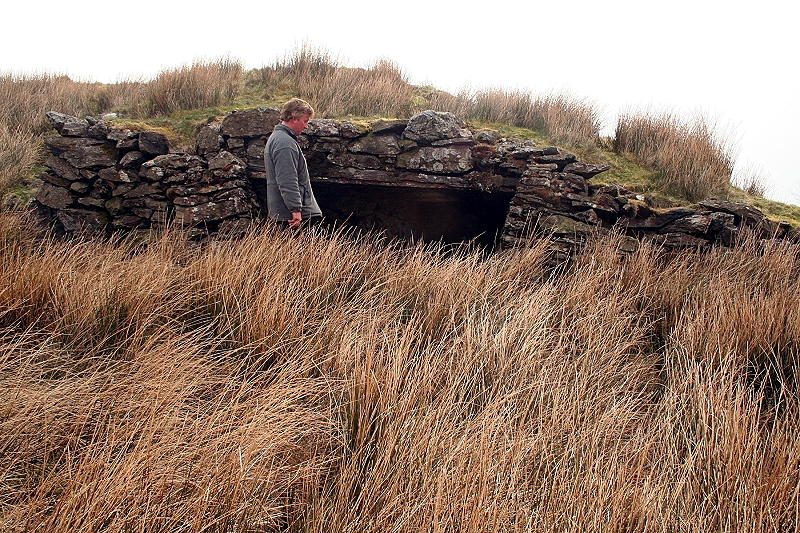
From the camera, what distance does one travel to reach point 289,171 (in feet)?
16.8

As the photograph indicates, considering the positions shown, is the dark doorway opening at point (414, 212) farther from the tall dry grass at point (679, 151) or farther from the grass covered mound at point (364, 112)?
the tall dry grass at point (679, 151)

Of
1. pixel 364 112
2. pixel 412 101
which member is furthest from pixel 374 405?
pixel 412 101

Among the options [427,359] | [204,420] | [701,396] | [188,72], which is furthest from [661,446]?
[188,72]

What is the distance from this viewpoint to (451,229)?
749cm

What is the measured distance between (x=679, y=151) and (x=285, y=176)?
5395 millimetres

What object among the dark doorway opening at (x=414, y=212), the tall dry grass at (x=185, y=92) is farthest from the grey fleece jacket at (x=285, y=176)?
the tall dry grass at (x=185, y=92)

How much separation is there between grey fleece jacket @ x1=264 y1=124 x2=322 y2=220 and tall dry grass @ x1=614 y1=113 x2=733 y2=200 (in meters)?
4.59

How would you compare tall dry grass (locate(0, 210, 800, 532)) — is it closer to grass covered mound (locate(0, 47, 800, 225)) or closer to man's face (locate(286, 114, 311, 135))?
man's face (locate(286, 114, 311, 135))

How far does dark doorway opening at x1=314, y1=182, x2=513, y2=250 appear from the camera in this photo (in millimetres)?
7230

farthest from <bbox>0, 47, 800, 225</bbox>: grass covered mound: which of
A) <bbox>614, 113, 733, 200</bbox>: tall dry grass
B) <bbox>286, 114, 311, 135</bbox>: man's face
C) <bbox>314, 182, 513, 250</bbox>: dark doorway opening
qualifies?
<bbox>286, 114, 311, 135</bbox>: man's face

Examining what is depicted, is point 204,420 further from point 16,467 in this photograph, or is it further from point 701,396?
point 701,396

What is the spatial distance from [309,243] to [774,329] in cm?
379

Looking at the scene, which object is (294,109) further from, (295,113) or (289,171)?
(289,171)

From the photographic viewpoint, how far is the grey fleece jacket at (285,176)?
5.12 meters
